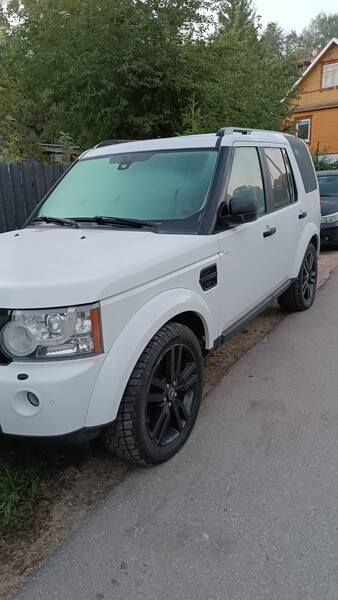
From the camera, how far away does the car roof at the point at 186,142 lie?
3455mm

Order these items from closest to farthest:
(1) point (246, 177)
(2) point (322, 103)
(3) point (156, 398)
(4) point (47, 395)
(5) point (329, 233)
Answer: (4) point (47, 395) < (3) point (156, 398) < (1) point (246, 177) < (5) point (329, 233) < (2) point (322, 103)

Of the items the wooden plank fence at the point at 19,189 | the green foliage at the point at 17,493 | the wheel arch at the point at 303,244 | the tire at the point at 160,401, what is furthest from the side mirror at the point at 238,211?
the wooden plank fence at the point at 19,189

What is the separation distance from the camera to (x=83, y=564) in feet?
6.56

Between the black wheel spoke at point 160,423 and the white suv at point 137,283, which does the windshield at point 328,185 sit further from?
the black wheel spoke at point 160,423

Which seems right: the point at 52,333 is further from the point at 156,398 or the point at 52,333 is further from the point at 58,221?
the point at 58,221

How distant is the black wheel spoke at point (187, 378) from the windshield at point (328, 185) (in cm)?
880

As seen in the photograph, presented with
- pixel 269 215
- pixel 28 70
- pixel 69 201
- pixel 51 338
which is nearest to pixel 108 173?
pixel 69 201

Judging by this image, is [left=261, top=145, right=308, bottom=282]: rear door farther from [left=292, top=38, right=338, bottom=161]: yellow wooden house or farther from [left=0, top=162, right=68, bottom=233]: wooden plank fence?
[left=292, top=38, right=338, bottom=161]: yellow wooden house

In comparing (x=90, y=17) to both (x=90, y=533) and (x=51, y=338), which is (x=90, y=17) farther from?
(x=90, y=533)

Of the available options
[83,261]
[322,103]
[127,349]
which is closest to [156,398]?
[127,349]

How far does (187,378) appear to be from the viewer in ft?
9.24

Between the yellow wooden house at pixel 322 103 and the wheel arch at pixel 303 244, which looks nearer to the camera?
the wheel arch at pixel 303 244

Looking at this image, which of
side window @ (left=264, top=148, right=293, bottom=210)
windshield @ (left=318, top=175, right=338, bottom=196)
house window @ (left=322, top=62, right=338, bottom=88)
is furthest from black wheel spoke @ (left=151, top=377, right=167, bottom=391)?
house window @ (left=322, top=62, right=338, bottom=88)

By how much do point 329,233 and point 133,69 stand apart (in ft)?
16.9
